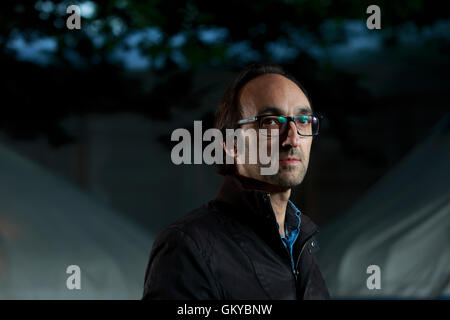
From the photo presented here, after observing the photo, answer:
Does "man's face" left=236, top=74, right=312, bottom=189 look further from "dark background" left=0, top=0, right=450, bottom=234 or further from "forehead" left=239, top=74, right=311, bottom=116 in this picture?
"dark background" left=0, top=0, right=450, bottom=234

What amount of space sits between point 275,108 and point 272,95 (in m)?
0.03

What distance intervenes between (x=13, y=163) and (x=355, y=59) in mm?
3627

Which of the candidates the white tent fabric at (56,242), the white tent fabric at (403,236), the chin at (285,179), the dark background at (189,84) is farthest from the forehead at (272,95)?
the dark background at (189,84)

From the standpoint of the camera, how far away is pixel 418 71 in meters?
5.87

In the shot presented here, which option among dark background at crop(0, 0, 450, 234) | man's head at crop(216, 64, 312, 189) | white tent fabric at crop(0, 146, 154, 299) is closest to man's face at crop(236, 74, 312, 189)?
man's head at crop(216, 64, 312, 189)

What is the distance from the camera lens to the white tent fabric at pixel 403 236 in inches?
110

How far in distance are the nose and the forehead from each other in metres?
0.03

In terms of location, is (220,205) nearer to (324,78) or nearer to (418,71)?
(324,78)

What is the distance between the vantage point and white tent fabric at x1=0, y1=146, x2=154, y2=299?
8.39 feet

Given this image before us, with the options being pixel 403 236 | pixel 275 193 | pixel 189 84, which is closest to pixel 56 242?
pixel 403 236

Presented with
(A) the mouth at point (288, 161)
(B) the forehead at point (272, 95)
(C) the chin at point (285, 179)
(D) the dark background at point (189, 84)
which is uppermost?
(D) the dark background at point (189, 84)

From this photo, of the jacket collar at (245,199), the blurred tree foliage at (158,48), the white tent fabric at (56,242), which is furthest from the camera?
the blurred tree foliage at (158,48)

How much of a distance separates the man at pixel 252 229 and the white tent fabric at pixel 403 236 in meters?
1.76

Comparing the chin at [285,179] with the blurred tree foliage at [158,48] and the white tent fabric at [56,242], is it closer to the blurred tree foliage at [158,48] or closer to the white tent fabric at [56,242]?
the white tent fabric at [56,242]
